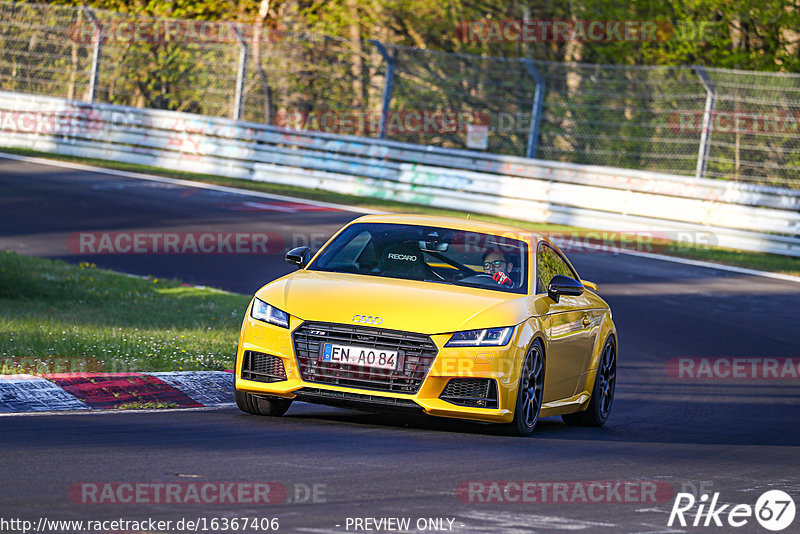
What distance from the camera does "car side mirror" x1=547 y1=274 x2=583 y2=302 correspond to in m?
9.22

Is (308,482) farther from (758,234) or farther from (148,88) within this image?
(148,88)

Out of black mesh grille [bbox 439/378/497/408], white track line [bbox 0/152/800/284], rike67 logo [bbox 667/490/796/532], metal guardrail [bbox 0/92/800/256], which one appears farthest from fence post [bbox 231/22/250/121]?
rike67 logo [bbox 667/490/796/532]

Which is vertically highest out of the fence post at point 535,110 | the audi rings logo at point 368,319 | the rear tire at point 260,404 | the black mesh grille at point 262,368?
the fence post at point 535,110

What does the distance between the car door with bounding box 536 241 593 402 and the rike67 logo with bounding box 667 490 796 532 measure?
7.56 ft

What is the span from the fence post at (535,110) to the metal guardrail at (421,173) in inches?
30.8

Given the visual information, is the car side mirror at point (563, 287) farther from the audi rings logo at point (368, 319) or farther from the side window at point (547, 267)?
the audi rings logo at point (368, 319)

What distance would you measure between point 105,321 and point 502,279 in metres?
4.90

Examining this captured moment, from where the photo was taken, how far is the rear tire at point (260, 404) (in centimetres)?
872

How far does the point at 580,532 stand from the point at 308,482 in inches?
54.0

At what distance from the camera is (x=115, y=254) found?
58.8 ft

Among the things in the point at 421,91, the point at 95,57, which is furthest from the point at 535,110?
the point at 95,57

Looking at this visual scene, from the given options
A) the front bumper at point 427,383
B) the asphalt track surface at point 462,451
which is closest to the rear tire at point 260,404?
the asphalt track surface at point 462,451

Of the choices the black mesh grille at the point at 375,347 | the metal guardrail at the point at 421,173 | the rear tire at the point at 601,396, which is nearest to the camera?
the black mesh grille at the point at 375,347

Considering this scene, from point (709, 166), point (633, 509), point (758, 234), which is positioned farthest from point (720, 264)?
point (633, 509)
